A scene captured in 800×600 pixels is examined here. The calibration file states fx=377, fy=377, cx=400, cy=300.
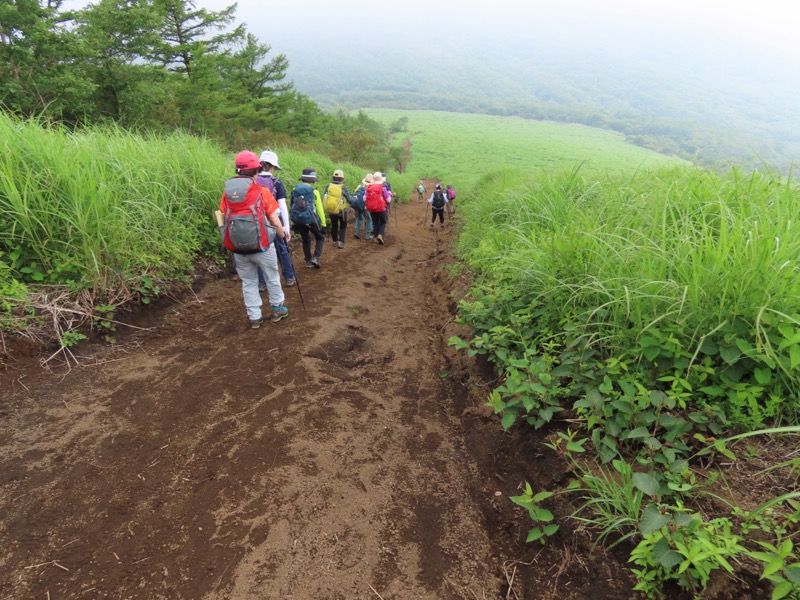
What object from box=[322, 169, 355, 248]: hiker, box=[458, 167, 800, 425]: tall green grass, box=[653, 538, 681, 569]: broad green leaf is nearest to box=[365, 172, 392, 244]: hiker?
box=[322, 169, 355, 248]: hiker

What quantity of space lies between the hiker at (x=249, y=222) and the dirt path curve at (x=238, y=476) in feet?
2.35

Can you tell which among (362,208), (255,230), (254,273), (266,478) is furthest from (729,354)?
(362,208)

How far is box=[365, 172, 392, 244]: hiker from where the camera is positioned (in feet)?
29.5

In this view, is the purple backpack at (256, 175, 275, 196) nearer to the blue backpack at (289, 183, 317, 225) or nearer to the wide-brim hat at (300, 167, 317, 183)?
the blue backpack at (289, 183, 317, 225)

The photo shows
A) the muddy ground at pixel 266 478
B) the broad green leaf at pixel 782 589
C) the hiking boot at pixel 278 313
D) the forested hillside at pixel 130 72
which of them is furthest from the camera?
the forested hillside at pixel 130 72

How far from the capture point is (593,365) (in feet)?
7.94

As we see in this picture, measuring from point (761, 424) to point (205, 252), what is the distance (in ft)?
20.2

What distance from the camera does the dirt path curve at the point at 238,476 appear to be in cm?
187

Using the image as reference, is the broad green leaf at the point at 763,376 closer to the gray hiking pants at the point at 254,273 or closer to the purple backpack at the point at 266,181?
the gray hiking pants at the point at 254,273

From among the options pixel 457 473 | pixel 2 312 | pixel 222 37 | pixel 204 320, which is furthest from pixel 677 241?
pixel 222 37

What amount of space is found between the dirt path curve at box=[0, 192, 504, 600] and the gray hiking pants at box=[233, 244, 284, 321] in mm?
353

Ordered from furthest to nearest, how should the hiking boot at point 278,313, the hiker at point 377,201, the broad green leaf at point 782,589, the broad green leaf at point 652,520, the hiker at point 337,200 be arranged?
the hiker at point 377,201
the hiker at point 337,200
the hiking boot at point 278,313
the broad green leaf at point 652,520
the broad green leaf at point 782,589

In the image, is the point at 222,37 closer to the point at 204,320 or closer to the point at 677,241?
the point at 204,320

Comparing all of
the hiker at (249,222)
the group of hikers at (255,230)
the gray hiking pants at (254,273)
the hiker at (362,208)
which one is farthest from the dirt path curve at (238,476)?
the hiker at (362,208)
